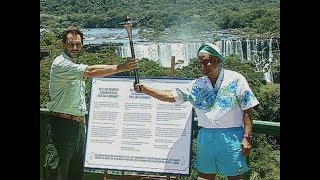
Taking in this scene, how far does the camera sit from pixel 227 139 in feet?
13.8

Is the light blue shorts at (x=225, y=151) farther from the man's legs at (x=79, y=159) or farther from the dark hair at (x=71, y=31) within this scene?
the dark hair at (x=71, y=31)

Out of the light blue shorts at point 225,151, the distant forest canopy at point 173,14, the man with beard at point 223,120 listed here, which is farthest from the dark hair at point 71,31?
the light blue shorts at point 225,151

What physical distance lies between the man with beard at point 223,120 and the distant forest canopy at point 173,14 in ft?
0.93

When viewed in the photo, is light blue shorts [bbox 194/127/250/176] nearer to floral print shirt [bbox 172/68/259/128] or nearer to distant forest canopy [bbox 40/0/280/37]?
floral print shirt [bbox 172/68/259/128]

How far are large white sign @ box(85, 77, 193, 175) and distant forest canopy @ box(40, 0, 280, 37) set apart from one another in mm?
399

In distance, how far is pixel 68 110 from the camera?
4.50 m

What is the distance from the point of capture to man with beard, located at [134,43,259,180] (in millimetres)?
4203

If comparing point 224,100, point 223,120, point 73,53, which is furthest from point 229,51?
point 73,53

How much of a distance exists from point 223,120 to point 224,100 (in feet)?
0.40

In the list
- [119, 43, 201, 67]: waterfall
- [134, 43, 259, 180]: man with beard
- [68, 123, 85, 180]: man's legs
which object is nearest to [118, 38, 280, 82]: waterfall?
[119, 43, 201, 67]: waterfall

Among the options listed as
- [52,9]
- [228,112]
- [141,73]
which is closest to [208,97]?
[228,112]
